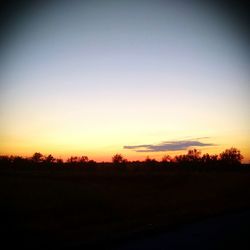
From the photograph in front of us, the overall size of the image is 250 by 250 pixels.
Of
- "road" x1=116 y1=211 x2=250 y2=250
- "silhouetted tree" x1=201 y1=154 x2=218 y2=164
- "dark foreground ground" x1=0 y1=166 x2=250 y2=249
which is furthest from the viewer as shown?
"silhouetted tree" x1=201 y1=154 x2=218 y2=164

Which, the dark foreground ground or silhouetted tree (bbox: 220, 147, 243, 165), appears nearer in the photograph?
the dark foreground ground

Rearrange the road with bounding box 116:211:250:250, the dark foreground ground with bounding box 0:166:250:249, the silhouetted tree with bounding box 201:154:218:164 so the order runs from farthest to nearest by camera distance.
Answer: the silhouetted tree with bounding box 201:154:218:164
the dark foreground ground with bounding box 0:166:250:249
the road with bounding box 116:211:250:250

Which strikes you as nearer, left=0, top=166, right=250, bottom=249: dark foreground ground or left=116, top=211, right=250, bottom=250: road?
left=116, top=211, right=250, bottom=250: road

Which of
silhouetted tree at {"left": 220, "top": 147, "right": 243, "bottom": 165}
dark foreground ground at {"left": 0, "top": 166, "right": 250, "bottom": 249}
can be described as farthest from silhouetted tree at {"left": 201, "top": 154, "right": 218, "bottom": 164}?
dark foreground ground at {"left": 0, "top": 166, "right": 250, "bottom": 249}

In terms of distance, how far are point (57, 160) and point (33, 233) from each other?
142 metres

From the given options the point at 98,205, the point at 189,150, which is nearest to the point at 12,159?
the point at 189,150

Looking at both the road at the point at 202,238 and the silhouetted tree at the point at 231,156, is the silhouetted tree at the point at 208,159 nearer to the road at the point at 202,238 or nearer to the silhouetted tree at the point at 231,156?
the silhouetted tree at the point at 231,156

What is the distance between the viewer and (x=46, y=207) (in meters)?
19.6

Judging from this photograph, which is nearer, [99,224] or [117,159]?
[99,224]

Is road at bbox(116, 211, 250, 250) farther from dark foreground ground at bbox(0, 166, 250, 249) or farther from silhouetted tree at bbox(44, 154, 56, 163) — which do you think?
silhouetted tree at bbox(44, 154, 56, 163)

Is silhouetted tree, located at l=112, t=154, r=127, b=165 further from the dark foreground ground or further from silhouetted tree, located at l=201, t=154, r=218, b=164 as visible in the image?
the dark foreground ground

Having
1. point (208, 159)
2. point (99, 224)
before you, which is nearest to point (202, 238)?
point (99, 224)

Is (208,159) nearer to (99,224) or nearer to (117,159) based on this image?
(117,159)

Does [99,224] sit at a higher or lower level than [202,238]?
lower
